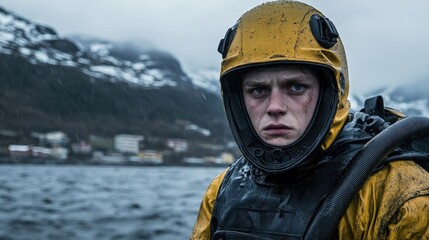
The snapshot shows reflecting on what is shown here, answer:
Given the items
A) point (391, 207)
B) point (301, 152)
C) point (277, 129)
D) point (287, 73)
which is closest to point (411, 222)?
point (391, 207)

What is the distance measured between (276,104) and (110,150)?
12663 centimetres

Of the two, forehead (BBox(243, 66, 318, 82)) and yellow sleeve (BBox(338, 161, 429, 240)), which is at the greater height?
forehead (BBox(243, 66, 318, 82))

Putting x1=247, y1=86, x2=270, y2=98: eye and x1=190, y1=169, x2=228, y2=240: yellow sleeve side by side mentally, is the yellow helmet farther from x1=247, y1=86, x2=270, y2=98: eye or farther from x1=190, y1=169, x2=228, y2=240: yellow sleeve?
x1=190, y1=169, x2=228, y2=240: yellow sleeve

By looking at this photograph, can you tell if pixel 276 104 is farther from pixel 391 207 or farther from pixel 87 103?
pixel 87 103

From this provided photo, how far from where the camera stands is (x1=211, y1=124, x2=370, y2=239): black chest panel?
194cm

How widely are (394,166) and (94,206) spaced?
22563 millimetres

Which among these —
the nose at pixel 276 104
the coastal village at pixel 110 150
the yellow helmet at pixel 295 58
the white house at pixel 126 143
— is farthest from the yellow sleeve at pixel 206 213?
the white house at pixel 126 143

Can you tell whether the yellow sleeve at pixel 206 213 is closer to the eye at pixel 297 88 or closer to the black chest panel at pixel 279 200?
the black chest panel at pixel 279 200

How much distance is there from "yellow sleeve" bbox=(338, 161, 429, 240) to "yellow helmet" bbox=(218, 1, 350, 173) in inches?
10.6

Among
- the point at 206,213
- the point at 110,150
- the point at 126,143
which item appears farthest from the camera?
the point at 110,150

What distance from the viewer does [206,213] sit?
249 centimetres

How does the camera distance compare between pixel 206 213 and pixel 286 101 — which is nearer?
pixel 286 101

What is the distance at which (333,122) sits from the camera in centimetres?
199

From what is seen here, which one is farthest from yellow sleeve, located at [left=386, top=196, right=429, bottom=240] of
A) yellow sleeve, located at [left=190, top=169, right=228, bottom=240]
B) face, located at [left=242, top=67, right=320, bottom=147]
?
yellow sleeve, located at [left=190, top=169, right=228, bottom=240]
